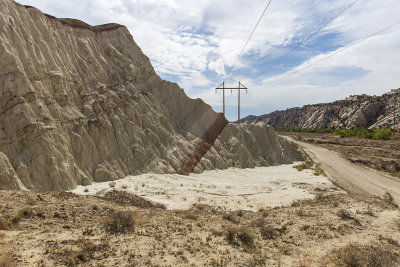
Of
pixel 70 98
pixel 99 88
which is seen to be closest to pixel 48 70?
pixel 70 98

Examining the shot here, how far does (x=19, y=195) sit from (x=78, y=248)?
595 cm

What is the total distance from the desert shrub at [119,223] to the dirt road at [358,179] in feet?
60.1

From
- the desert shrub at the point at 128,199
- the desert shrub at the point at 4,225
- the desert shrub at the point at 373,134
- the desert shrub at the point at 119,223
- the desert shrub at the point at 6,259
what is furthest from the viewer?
the desert shrub at the point at 373,134

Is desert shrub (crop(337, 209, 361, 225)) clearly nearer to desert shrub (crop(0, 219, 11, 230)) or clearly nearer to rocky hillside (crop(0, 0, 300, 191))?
rocky hillside (crop(0, 0, 300, 191))

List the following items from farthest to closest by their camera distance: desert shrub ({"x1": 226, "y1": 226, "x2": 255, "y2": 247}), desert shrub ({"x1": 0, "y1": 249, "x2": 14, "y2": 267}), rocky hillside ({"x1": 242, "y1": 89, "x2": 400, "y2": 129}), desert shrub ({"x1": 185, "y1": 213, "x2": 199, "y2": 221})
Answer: rocky hillside ({"x1": 242, "y1": 89, "x2": 400, "y2": 129})
desert shrub ({"x1": 185, "y1": 213, "x2": 199, "y2": 221})
desert shrub ({"x1": 226, "y1": 226, "x2": 255, "y2": 247})
desert shrub ({"x1": 0, "y1": 249, "x2": 14, "y2": 267})

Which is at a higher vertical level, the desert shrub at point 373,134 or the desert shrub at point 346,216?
the desert shrub at point 373,134

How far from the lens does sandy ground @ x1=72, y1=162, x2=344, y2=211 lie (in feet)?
53.5

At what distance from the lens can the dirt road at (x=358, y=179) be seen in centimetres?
2175

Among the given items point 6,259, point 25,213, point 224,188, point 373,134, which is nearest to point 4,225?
point 25,213

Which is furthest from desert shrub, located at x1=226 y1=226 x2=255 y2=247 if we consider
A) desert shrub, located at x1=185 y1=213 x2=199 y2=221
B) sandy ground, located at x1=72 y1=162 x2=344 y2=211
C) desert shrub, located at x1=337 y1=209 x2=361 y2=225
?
desert shrub, located at x1=337 y1=209 x2=361 y2=225

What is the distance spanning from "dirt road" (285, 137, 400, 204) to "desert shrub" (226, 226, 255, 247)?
49.7 feet

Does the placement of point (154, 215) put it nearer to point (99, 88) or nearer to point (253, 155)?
point (99, 88)

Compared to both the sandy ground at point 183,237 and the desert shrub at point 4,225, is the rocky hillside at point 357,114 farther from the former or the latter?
the desert shrub at point 4,225

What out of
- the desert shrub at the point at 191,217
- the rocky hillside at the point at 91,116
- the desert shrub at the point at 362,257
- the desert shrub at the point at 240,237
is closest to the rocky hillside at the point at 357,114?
the rocky hillside at the point at 91,116
